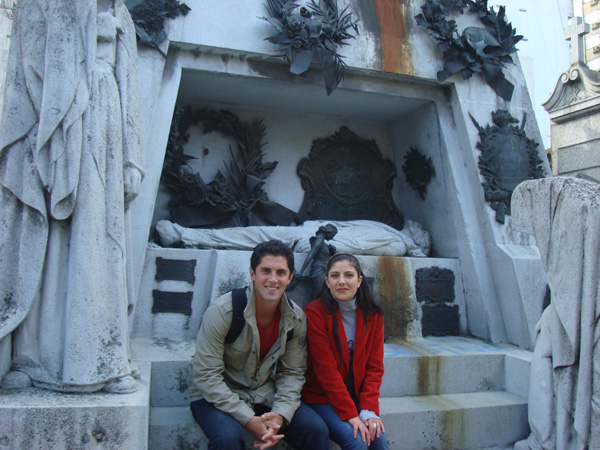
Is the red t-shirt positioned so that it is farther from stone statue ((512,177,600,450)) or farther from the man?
stone statue ((512,177,600,450))

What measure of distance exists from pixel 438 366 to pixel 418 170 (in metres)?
2.50

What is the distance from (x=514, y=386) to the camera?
4.04m

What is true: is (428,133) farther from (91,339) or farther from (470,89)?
(91,339)

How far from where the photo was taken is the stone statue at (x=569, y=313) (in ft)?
9.72

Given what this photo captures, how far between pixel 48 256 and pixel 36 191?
1.05ft

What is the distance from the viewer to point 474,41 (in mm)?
5273


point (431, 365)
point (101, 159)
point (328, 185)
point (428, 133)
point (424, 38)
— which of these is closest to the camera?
point (101, 159)

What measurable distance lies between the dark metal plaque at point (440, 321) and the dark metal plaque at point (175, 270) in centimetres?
216

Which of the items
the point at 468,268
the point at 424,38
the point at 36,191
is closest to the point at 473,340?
the point at 468,268

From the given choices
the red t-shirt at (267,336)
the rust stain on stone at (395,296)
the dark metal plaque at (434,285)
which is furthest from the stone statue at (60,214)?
the dark metal plaque at (434,285)

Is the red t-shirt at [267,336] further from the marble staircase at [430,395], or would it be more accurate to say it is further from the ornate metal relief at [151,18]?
the ornate metal relief at [151,18]

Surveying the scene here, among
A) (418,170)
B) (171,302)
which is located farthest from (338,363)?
(418,170)

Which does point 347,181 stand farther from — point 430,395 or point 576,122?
point 576,122

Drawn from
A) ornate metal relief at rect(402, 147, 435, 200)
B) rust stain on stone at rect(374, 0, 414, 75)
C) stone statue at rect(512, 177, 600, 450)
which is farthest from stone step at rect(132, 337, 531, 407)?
rust stain on stone at rect(374, 0, 414, 75)
